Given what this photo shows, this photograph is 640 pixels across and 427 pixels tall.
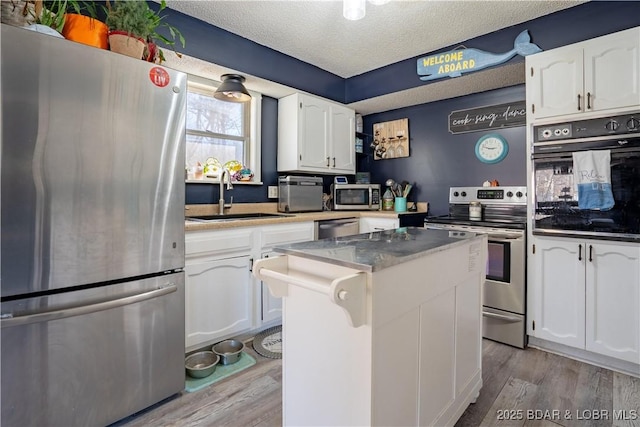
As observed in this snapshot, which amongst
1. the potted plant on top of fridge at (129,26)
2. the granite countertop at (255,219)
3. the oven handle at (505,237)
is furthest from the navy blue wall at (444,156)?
the potted plant on top of fridge at (129,26)

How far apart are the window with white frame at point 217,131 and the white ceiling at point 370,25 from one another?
0.30m

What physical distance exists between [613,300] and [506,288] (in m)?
0.60

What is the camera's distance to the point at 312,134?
3262 millimetres

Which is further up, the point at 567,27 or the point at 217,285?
the point at 567,27

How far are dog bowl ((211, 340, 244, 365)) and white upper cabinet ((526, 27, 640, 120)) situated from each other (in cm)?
268

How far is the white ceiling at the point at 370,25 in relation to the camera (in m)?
2.22

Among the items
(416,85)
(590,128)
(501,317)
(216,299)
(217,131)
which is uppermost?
(416,85)

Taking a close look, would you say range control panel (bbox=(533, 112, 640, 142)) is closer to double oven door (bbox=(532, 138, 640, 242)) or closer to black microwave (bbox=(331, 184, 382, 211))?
double oven door (bbox=(532, 138, 640, 242))

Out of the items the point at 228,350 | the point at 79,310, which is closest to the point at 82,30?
the point at 79,310

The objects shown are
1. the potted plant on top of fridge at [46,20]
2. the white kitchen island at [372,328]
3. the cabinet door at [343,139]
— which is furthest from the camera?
the cabinet door at [343,139]

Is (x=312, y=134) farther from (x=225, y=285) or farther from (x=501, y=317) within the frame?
(x=501, y=317)

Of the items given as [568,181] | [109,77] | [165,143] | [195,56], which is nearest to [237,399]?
[165,143]

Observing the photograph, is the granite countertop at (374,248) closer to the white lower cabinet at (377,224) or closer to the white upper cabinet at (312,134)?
the white lower cabinet at (377,224)

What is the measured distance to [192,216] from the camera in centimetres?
268
